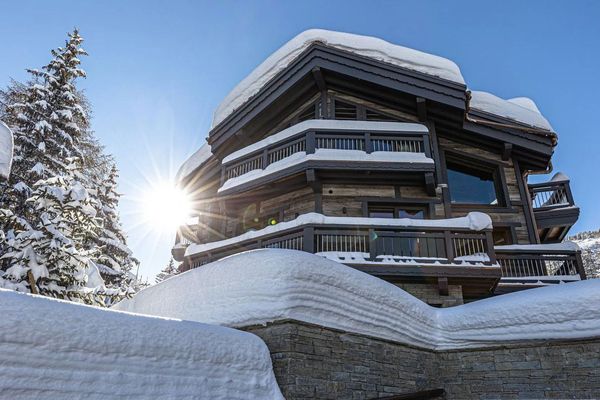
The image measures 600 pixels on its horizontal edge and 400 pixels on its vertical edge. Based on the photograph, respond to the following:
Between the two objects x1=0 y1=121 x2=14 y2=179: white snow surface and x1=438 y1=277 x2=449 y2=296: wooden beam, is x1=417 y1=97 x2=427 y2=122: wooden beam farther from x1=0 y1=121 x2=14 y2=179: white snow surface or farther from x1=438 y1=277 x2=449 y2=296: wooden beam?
x1=0 y1=121 x2=14 y2=179: white snow surface

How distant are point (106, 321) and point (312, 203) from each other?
8.87 metres

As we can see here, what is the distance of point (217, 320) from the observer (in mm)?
4285

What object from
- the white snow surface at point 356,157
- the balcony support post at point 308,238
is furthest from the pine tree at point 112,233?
the balcony support post at point 308,238

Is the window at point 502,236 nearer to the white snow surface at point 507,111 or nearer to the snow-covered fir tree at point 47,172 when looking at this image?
the white snow surface at point 507,111

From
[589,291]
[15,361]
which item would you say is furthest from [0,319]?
[589,291]

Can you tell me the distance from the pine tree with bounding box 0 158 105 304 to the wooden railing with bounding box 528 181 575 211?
1367 centimetres

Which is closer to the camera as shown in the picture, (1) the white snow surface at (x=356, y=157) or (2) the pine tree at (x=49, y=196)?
(2) the pine tree at (x=49, y=196)

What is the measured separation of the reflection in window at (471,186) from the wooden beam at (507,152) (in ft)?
2.00

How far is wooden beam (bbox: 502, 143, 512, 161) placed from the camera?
12.0 m

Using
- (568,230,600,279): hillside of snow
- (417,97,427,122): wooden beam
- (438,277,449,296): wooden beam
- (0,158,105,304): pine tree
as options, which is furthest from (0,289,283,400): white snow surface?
(568,230,600,279): hillside of snow

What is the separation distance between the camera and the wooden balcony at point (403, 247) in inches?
336

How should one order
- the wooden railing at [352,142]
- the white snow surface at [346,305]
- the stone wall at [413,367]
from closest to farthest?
the stone wall at [413,367] → the white snow surface at [346,305] → the wooden railing at [352,142]

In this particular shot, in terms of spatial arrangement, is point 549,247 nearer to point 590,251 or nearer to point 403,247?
point 403,247

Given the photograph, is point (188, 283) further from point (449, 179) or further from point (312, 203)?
point (449, 179)
